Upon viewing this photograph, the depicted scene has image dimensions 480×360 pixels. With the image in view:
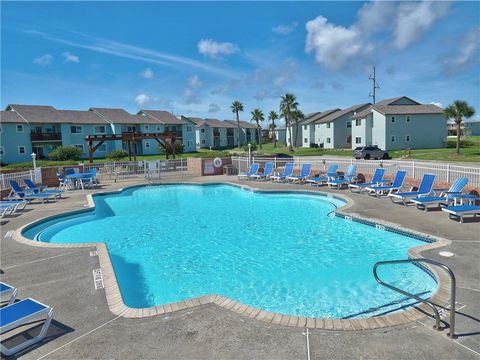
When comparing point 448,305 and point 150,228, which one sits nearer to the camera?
point 448,305

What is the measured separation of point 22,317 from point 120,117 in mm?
53537

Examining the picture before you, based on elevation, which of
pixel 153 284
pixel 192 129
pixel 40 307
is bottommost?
pixel 153 284

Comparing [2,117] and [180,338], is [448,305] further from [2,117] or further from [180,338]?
[2,117]

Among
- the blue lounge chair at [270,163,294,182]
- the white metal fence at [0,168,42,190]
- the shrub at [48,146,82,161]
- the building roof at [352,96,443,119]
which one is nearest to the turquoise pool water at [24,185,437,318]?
the blue lounge chair at [270,163,294,182]

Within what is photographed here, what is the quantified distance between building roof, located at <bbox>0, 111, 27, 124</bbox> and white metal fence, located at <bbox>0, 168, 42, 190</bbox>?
96.3ft

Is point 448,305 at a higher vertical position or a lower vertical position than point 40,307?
lower

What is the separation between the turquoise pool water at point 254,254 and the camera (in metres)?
6.39

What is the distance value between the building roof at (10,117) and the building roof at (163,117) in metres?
19.5

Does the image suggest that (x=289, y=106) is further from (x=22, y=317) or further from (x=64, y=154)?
(x=22, y=317)

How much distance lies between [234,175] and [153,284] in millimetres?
16604

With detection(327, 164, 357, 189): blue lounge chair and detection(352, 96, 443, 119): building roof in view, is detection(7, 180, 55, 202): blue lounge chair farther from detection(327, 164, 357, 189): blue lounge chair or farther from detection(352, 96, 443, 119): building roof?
detection(352, 96, 443, 119): building roof

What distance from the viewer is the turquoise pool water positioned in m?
6.39

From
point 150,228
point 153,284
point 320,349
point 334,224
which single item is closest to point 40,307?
point 153,284

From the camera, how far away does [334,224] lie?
36.0 feet
